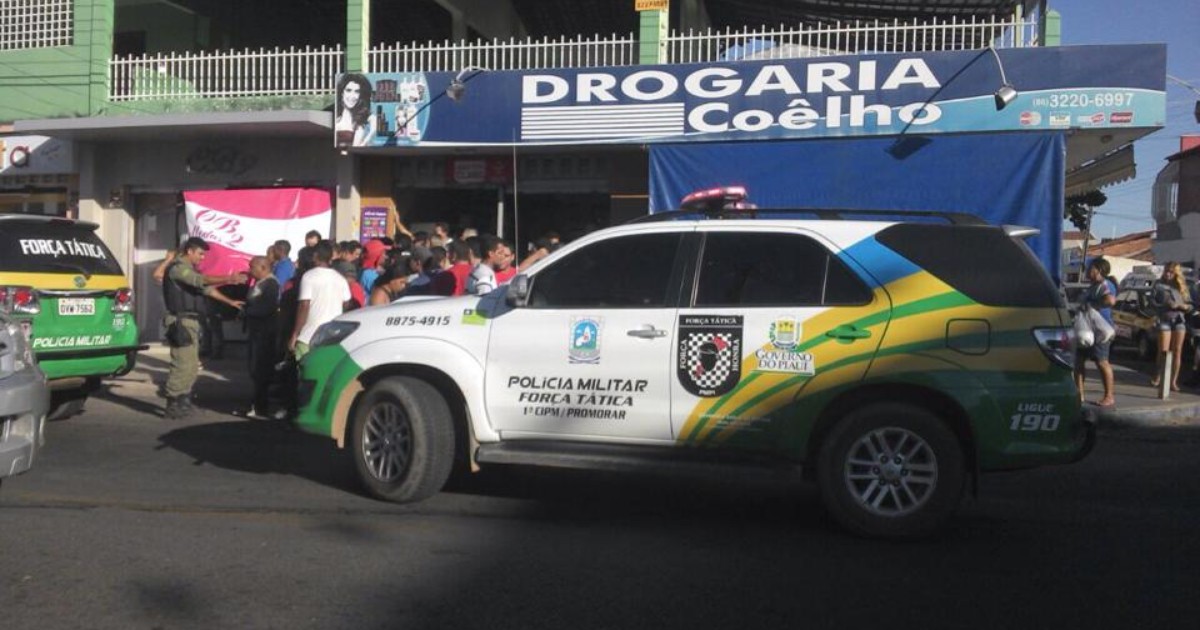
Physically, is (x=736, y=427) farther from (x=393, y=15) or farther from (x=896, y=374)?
(x=393, y=15)

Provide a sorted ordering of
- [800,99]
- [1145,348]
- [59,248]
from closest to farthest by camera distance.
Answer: [59,248] → [800,99] → [1145,348]

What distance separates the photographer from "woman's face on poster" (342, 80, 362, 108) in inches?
561

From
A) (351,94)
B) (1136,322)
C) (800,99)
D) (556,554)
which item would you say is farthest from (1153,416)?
(351,94)

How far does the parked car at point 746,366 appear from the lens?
5.88 metres

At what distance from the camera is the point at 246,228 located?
14.9 m

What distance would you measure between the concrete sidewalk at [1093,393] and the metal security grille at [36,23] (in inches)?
197

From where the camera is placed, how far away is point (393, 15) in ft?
61.5

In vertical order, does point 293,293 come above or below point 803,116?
below

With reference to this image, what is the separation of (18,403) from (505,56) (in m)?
10.3

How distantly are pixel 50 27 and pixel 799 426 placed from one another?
1461cm

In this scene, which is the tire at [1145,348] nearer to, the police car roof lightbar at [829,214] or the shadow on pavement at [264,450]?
the police car roof lightbar at [829,214]

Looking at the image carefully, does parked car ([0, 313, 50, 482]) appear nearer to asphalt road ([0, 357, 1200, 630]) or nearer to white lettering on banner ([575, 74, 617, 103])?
asphalt road ([0, 357, 1200, 630])

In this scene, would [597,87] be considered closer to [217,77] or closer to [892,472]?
[217,77]

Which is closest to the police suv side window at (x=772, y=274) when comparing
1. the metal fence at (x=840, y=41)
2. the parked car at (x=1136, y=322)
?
the metal fence at (x=840, y=41)
